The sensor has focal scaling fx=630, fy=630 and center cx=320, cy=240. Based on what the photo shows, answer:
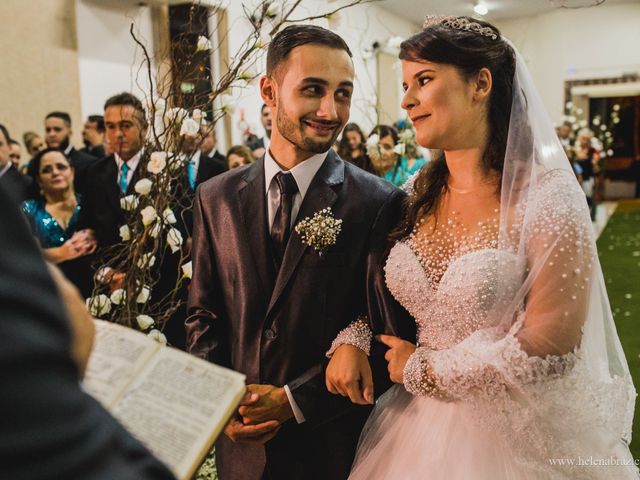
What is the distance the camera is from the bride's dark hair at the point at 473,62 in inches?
71.9

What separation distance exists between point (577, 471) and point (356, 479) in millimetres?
610

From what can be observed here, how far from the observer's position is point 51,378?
0.51 m

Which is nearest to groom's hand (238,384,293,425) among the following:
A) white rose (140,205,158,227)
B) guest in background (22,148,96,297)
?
white rose (140,205,158,227)

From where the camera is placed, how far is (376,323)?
76.0 inches

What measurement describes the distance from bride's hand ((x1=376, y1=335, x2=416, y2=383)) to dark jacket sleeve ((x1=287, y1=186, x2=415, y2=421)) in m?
0.05

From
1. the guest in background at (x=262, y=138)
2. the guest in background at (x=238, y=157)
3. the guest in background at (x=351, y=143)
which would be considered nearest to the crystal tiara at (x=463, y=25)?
the guest in background at (x=351, y=143)

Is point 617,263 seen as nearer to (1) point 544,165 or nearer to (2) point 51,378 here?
(1) point 544,165

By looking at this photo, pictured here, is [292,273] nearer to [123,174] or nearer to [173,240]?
[173,240]

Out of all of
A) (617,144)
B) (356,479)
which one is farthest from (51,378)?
(617,144)

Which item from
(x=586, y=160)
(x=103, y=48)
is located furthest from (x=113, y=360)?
(x=586, y=160)

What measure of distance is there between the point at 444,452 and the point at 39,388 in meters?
1.46

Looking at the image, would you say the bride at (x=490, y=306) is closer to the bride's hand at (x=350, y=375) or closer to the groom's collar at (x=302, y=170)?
the bride's hand at (x=350, y=375)

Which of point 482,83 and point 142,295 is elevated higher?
point 482,83

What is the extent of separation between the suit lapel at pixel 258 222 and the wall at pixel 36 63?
602 centimetres
